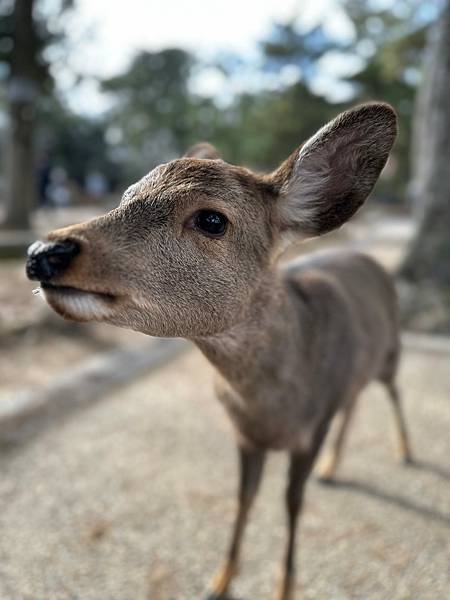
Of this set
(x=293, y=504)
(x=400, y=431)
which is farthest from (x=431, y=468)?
(x=293, y=504)

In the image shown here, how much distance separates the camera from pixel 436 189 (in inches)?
231

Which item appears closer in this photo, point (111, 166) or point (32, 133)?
point (32, 133)

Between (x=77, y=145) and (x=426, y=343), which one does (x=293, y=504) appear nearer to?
(x=426, y=343)

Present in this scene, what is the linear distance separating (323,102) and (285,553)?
13.7 meters

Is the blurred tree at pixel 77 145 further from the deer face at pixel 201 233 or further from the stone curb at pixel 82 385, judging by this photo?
the deer face at pixel 201 233

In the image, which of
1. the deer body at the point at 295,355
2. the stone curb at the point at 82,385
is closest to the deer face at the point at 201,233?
the deer body at the point at 295,355

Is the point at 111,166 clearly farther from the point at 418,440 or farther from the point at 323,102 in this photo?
the point at 418,440

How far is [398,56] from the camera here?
440 inches

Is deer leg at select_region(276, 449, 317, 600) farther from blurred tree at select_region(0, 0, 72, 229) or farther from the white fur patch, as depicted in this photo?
blurred tree at select_region(0, 0, 72, 229)

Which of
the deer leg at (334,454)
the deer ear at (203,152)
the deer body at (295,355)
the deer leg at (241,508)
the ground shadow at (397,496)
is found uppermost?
the deer ear at (203,152)

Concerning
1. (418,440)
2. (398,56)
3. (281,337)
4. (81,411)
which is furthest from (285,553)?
(398,56)

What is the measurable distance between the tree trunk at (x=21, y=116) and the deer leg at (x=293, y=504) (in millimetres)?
9241

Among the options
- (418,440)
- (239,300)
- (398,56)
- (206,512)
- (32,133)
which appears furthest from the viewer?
(398,56)

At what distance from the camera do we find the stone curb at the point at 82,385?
332cm
